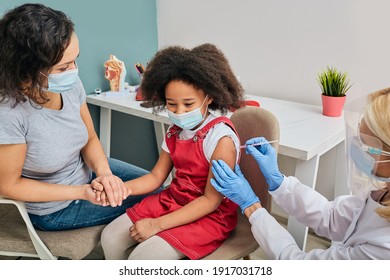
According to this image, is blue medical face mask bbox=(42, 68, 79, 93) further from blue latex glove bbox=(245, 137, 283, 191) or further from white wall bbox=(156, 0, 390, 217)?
white wall bbox=(156, 0, 390, 217)

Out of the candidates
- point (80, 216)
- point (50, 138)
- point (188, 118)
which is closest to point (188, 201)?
point (188, 118)

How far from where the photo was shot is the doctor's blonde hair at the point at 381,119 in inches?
33.4

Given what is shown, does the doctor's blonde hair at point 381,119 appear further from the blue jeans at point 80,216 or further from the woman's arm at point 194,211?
the blue jeans at point 80,216

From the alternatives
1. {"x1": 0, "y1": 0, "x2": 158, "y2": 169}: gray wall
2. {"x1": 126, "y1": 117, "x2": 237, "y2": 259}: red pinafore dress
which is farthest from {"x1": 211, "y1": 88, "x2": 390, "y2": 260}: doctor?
{"x1": 0, "y1": 0, "x2": 158, "y2": 169}: gray wall

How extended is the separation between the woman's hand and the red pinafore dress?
105 millimetres

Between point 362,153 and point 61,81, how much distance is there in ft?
3.26

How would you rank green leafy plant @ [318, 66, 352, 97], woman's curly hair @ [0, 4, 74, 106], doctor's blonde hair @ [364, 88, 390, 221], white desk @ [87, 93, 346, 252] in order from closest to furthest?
doctor's blonde hair @ [364, 88, 390, 221]
woman's curly hair @ [0, 4, 74, 106]
white desk @ [87, 93, 346, 252]
green leafy plant @ [318, 66, 352, 97]

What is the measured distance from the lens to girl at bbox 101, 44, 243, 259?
1.22 meters

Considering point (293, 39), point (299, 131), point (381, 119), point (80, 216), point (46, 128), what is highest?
point (293, 39)

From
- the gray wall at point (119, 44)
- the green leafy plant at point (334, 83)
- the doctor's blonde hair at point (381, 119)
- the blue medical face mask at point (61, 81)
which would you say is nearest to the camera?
the doctor's blonde hair at point (381, 119)

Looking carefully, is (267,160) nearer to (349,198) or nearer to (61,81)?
(349,198)

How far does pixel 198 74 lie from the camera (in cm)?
122

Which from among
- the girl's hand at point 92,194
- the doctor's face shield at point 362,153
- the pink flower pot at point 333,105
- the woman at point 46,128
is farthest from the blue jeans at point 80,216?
the pink flower pot at point 333,105

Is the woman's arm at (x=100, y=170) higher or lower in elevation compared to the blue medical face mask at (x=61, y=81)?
lower
